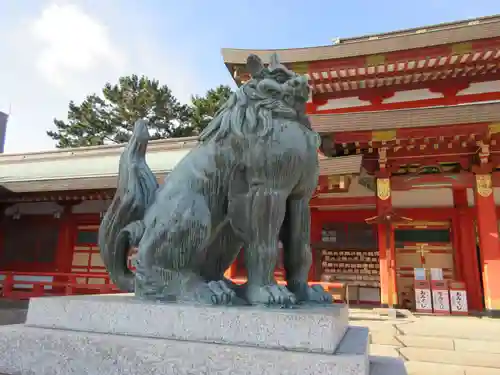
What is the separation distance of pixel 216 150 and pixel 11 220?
35.4 feet

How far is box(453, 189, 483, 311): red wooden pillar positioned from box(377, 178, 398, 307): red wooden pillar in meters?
1.60

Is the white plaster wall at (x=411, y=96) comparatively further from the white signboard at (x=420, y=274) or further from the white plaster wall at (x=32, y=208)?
the white plaster wall at (x=32, y=208)

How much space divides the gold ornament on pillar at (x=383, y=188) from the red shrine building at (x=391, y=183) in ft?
0.06

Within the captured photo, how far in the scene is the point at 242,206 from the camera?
1.52 m

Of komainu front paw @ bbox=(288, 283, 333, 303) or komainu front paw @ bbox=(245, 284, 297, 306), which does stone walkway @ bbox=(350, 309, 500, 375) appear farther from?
komainu front paw @ bbox=(245, 284, 297, 306)

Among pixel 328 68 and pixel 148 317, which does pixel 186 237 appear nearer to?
pixel 148 317

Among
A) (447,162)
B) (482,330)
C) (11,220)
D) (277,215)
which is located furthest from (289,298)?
(11,220)

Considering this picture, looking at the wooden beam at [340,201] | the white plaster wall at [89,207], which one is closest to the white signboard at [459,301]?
the wooden beam at [340,201]

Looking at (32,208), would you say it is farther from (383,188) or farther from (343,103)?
(383,188)

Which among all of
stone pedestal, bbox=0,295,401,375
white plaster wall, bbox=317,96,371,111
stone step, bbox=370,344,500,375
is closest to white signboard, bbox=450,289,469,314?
stone step, bbox=370,344,500,375

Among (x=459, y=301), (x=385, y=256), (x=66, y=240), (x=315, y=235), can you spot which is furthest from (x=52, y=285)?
(x=459, y=301)

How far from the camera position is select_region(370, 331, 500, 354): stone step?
Answer: 12.8ft

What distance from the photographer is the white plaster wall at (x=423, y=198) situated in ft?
24.0

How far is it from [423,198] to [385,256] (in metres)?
1.79
